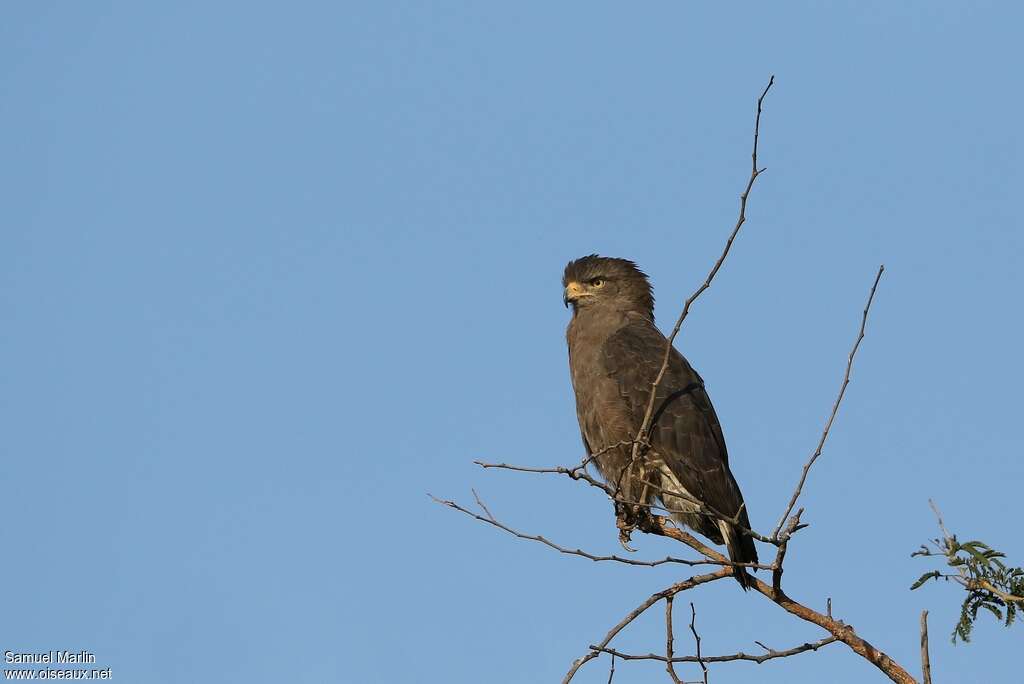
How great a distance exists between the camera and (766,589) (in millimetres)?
5355

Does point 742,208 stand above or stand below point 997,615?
above

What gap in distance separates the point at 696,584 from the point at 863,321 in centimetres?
158

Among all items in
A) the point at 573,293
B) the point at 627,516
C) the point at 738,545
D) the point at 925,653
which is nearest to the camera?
the point at 925,653

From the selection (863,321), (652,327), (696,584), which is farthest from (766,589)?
(652,327)

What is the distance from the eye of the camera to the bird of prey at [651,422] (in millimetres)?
7609

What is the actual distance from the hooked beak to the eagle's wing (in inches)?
31.8

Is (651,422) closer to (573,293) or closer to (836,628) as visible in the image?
(573,293)

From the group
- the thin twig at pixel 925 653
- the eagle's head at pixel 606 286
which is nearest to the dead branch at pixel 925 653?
the thin twig at pixel 925 653

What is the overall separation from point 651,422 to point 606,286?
80.8 inches

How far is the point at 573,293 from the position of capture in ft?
31.0

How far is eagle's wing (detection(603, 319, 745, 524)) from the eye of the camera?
7.65m

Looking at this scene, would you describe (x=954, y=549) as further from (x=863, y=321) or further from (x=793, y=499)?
(x=863, y=321)

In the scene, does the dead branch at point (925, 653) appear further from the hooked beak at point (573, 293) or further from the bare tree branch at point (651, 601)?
the hooked beak at point (573, 293)

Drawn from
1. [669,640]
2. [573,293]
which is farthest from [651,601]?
[573,293]
